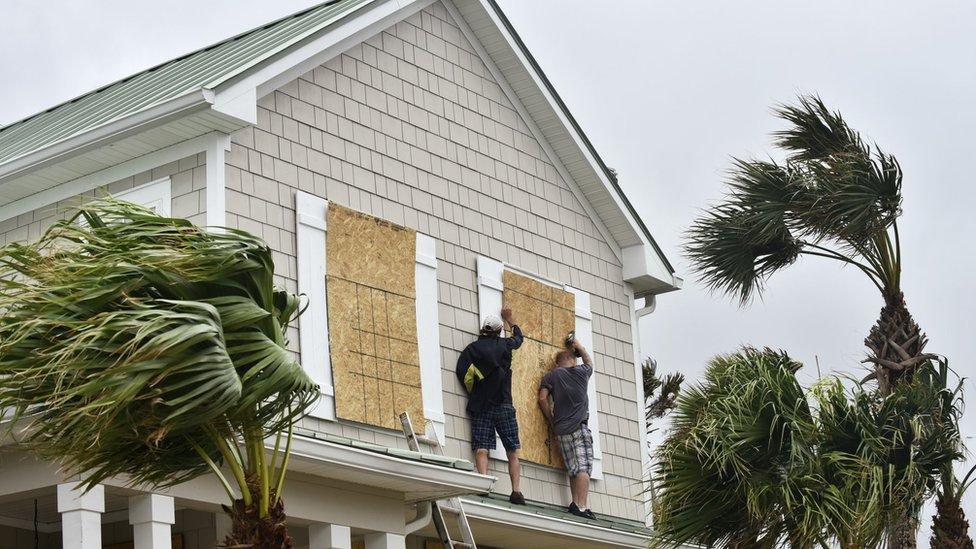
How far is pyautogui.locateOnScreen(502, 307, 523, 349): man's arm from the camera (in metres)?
14.8

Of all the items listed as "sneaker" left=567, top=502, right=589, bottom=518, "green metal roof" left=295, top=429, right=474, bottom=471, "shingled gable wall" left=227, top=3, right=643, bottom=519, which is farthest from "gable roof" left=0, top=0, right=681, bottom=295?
"sneaker" left=567, top=502, right=589, bottom=518

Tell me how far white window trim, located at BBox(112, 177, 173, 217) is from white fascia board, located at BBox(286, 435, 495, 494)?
9.72 feet

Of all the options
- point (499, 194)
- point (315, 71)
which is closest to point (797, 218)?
point (499, 194)

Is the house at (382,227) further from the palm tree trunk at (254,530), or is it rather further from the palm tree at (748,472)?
the palm tree trunk at (254,530)

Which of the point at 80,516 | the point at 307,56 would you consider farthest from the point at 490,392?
the point at 80,516

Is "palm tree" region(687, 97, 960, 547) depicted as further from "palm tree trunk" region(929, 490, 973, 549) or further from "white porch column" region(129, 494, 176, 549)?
"white porch column" region(129, 494, 176, 549)

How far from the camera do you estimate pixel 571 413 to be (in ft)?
50.7

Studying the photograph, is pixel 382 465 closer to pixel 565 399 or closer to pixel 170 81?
pixel 565 399

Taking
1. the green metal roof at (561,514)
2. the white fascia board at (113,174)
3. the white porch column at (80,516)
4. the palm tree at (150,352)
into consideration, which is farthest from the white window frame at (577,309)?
the palm tree at (150,352)

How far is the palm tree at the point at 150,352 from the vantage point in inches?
297

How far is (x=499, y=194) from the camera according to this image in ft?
52.9

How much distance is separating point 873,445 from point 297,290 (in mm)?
5221

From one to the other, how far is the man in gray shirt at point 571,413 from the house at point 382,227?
189mm

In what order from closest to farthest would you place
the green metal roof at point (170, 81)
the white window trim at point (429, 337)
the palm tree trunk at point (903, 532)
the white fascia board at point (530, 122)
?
1. the palm tree trunk at point (903, 532)
2. the green metal roof at point (170, 81)
3. the white window trim at point (429, 337)
4. the white fascia board at point (530, 122)
